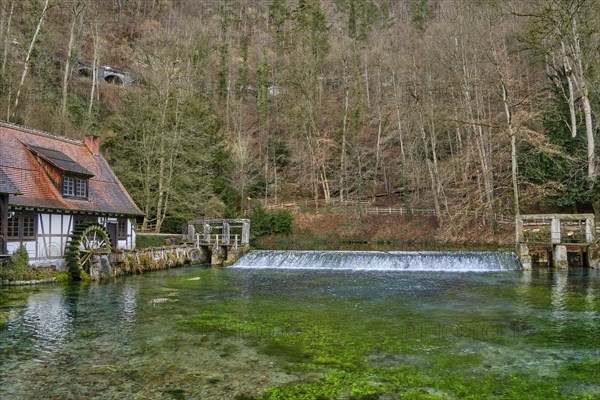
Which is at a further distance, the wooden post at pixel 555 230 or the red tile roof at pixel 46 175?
the wooden post at pixel 555 230

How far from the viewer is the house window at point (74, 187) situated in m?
22.1

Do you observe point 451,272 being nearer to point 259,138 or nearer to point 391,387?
point 391,387

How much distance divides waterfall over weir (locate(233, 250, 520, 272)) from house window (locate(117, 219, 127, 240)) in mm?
6515

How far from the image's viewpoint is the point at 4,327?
1104 cm

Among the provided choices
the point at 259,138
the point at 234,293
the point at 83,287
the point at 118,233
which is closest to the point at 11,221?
the point at 83,287

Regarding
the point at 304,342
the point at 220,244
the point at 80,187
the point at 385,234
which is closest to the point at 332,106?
the point at 385,234

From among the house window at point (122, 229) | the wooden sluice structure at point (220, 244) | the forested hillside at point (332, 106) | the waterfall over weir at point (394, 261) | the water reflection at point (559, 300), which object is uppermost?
the forested hillside at point (332, 106)

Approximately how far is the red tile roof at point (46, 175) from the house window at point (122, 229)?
29.7 inches

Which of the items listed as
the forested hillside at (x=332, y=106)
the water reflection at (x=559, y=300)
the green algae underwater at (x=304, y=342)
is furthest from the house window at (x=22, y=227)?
the water reflection at (x=559, y=300)

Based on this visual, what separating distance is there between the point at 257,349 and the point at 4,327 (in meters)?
6.58

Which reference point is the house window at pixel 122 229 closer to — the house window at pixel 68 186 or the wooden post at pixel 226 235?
the house window at pixel 68 186

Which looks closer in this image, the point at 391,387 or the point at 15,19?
the point at 391,387

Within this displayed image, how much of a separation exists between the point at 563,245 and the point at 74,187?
24195 mm

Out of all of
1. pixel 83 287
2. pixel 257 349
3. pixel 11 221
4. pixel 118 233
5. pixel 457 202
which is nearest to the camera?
pixel 257 349
